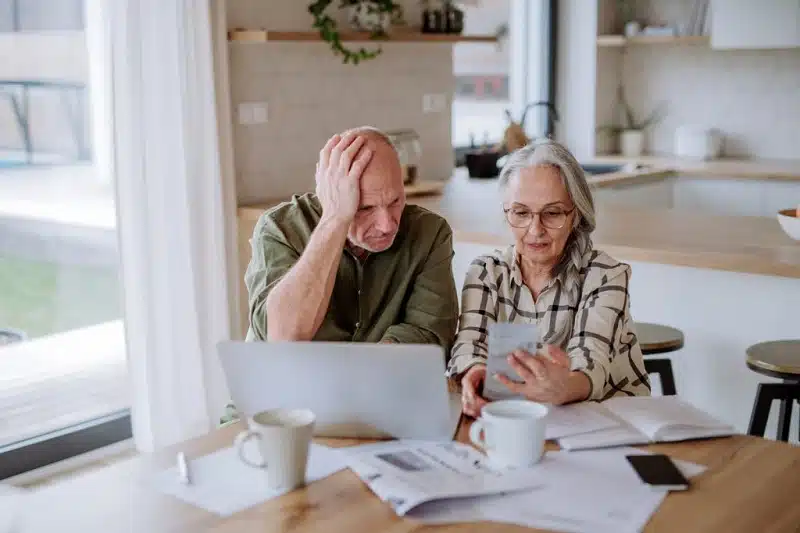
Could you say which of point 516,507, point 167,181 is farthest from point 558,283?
point 167,181

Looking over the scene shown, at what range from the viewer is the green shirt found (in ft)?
6.79

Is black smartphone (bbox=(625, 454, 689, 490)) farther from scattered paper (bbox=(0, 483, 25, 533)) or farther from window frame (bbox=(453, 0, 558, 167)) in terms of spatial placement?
window frame (bbox=(453, 0, 558, 167))

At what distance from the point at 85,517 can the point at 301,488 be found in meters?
0.29

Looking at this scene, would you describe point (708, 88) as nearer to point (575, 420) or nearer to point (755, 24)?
point (755, 24)

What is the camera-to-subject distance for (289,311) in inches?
77.2

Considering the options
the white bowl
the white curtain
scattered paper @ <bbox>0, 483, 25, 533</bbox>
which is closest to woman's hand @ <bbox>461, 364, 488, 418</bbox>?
scattered paper @ <bbox>0, 483, 25, 533</bbox>

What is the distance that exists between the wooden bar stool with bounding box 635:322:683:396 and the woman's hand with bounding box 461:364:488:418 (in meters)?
1.07

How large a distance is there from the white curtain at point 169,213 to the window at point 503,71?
7.22 feet

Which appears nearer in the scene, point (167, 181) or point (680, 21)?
point (167, 181)

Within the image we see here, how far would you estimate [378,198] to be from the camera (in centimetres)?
199

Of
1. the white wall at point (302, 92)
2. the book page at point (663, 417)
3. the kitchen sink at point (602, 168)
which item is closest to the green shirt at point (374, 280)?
the book page at point (663, 417)

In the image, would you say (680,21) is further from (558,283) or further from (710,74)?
(558,283)

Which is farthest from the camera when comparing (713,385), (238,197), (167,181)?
(238,197)

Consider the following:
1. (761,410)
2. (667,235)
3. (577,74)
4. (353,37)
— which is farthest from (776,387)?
(577,74)
